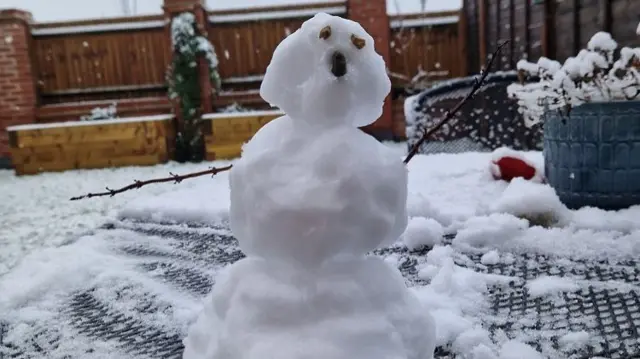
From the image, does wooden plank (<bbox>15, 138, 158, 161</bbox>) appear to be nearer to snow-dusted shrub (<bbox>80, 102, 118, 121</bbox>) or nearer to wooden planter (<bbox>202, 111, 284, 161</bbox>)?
snow-dusted shrub (<bbox>80, 102, 118, 121</bbox>)

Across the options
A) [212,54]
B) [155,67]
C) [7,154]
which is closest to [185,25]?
[212,54]

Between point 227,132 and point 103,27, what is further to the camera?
point 103,27

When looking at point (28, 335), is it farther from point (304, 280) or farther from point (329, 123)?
point (329, 123)

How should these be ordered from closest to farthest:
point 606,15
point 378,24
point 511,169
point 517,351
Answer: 1. point 517,351
2. point 511,169
3. point 606,15
4. point 378,24

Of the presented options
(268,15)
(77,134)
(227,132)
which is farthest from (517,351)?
(268,15)

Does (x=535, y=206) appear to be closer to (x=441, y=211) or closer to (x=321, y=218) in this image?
(x=441, y=211)

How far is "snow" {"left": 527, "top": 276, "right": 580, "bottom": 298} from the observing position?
69.0 inches

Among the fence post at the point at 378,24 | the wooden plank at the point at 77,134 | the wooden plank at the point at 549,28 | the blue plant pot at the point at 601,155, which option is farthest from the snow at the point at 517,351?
the fence post at the point at 378,24

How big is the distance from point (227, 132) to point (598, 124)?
5.31m

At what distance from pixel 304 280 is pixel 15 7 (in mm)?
8601

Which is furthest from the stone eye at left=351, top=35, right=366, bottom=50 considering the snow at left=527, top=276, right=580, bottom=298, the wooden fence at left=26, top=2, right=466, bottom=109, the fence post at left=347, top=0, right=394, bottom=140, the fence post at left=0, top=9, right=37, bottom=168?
the fence post at left=0, top=9, right=37, bottom=168

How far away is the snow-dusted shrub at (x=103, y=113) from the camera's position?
7633 millimetres

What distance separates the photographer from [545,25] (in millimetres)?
5188

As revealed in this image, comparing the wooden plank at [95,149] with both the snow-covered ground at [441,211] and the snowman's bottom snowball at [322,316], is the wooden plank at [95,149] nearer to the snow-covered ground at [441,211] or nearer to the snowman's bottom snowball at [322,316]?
the snow-covered ground at [441,211]
